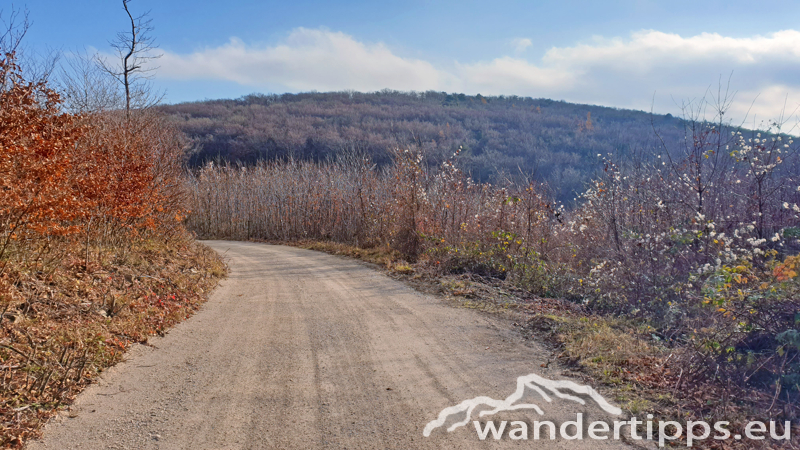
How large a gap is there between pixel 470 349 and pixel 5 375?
192 inches

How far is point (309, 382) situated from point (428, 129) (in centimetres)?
5286

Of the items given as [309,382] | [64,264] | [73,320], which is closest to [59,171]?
[64,264]

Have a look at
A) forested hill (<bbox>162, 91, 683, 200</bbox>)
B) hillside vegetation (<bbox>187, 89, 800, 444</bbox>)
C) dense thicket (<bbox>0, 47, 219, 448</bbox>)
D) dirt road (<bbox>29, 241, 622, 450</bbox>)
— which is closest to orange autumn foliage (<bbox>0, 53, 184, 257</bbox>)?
dense thicket (<bbox>0, 47, 219, 448</bbox>)

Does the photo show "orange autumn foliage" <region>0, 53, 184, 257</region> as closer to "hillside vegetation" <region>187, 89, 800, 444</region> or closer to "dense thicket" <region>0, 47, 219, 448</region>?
"dense thicket" <region>0, 47, 219, 448</region>

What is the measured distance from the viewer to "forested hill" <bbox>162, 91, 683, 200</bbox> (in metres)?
46.6

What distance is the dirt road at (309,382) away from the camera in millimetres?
3971

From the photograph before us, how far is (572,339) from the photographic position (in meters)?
6.42

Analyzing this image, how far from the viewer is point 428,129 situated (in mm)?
56281

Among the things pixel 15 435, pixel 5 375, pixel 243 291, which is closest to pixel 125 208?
pixel 243 291

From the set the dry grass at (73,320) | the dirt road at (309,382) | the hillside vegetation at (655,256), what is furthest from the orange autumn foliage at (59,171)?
the hillside vegetation at (655,256)

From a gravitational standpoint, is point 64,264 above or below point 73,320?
above

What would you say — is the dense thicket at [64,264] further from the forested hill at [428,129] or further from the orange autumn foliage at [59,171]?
the forested hill at [428,129]

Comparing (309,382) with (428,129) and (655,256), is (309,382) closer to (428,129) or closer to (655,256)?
(655,256)

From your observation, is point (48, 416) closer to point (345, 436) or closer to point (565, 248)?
point (345, 436)
